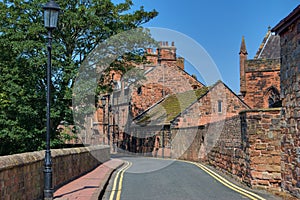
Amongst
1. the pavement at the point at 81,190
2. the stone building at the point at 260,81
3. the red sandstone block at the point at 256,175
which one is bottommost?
the pavement at the point at 81,190

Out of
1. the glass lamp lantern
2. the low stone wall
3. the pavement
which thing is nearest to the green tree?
the low stone wall

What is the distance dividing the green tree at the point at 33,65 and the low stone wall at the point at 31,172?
10.9 metres

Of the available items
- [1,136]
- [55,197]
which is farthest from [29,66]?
[55,197]

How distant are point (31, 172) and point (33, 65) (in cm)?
1779

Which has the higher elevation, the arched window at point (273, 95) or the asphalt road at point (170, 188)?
the arched window at point (273, 95)

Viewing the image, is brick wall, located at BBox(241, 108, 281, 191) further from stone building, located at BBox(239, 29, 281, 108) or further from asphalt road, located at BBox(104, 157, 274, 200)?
stone building, located at BBox(239, 29, 281, 108)

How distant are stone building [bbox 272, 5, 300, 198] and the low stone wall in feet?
23.1

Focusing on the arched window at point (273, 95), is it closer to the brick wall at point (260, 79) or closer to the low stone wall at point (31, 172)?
the brick wall at point (260, 79)

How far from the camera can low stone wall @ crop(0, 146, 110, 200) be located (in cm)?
852

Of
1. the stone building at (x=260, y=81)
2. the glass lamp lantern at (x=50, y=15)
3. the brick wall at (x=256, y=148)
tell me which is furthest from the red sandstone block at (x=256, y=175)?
the stone building at (x=260, y=81)

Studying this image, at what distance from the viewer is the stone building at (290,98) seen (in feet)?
39.3

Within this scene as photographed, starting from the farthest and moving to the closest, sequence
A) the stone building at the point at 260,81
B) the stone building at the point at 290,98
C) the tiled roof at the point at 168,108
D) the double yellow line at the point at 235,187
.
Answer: the tiled roof at the point at 168,108, the stone building at the point at 260,81, the double yellow line at the point at 235,187, the stone building at the point at 290,98

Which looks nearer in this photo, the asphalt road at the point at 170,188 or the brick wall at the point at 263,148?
the asphalt road at the point at 170,188

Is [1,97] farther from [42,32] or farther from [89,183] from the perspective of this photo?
[89,183]
